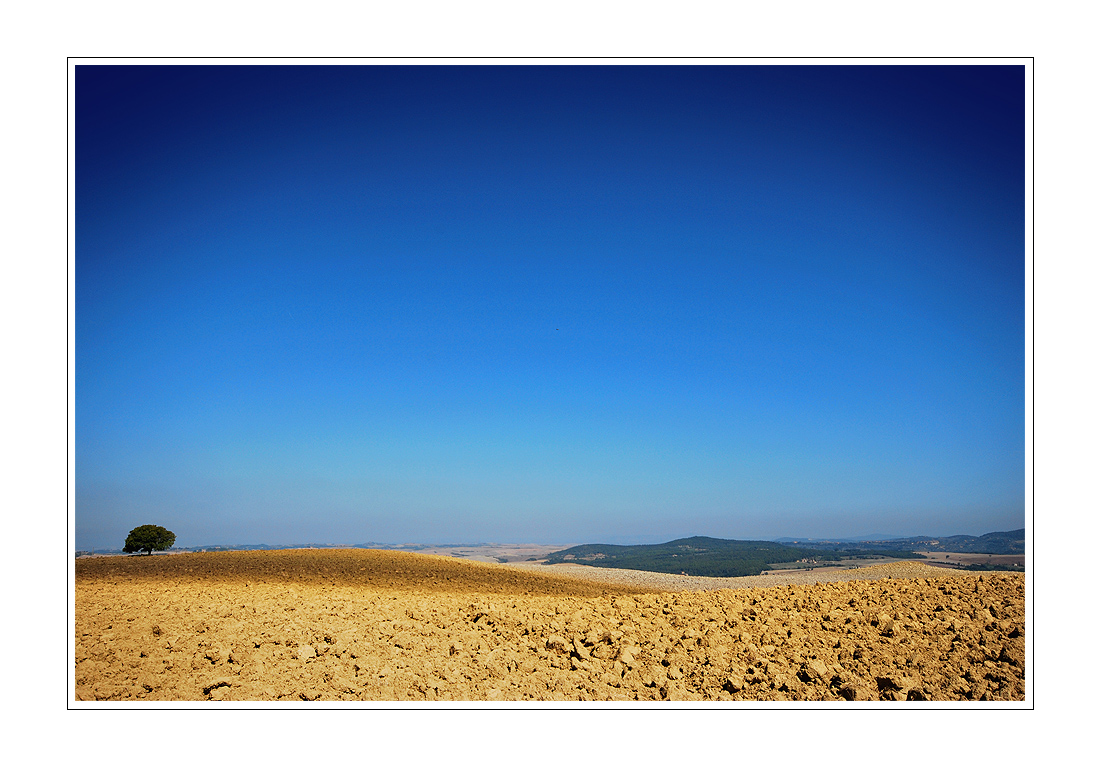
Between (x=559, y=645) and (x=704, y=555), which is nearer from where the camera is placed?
(x=559, y=645)

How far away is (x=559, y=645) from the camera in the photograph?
314 inches

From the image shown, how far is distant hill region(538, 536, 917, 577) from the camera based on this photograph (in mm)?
19094

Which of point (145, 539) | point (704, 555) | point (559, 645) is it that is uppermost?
point (559, 645)

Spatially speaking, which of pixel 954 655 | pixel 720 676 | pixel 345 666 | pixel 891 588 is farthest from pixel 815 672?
pixel 345 666

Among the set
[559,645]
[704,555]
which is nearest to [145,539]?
[559,645]

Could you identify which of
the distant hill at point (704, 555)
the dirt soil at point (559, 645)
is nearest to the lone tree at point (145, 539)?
the dirt soil at point (559, 645)

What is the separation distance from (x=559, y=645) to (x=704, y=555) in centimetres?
1831

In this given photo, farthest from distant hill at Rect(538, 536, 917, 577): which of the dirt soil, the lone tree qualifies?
the lone tree

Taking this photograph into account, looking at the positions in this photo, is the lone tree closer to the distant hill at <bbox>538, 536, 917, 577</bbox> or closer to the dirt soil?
the dirt soil

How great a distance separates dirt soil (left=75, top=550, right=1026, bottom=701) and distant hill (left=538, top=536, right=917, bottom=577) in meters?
8.20

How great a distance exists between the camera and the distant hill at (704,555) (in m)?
19.1

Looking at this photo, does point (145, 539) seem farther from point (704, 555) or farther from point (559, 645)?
point (704, 555)
